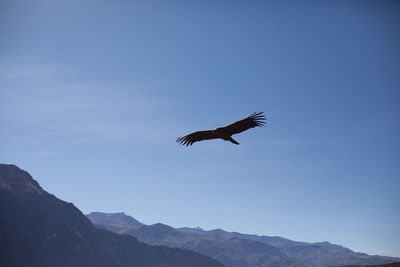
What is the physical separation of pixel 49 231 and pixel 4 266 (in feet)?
144

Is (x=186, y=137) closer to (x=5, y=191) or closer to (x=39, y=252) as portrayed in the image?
(x=39, y=252)

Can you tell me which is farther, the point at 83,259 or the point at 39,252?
Answer: the point at 83,259

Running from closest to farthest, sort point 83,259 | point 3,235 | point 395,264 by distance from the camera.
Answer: point 395,264 < point 3,235 < point 83,259

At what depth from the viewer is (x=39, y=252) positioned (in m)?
184

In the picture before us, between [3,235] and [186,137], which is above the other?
[186,137]

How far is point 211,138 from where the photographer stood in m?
17.3

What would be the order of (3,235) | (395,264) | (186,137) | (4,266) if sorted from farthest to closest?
(3,235) → (4,266) → (395,264) → (186,137)

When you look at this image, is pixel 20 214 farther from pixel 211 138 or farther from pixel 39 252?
pixel 211 138

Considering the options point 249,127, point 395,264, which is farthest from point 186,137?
point 395,264

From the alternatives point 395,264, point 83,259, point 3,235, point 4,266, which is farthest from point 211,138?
point 83,259

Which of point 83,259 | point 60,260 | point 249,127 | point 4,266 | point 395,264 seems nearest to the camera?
point 249,127

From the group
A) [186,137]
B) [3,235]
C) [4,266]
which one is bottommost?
[4,266]

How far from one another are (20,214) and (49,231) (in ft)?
60.3

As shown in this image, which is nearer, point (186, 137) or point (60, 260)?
point (186, 137)
